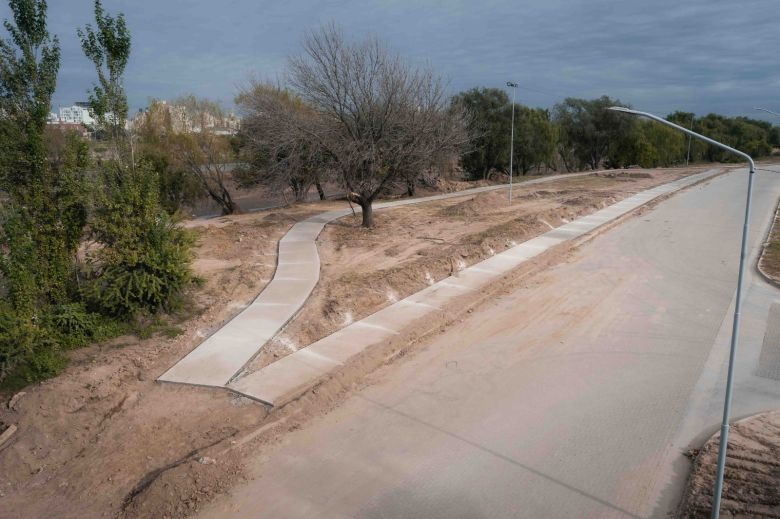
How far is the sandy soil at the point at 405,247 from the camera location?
11641mm

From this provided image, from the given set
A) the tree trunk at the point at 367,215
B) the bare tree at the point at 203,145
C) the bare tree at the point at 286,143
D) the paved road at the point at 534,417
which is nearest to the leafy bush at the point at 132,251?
the paved road at the point at 534,417

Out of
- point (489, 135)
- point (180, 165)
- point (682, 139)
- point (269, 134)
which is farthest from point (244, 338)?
point (682, 139)

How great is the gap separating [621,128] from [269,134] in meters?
50.2

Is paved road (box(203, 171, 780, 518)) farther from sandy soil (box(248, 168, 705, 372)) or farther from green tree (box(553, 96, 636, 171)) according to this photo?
green tree (box(553, 96, 636, 171))

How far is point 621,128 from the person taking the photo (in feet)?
195

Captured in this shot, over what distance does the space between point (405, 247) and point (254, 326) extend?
8.14 metres

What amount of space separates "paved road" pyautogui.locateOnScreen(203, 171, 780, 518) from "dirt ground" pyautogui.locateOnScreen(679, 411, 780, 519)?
290 mm

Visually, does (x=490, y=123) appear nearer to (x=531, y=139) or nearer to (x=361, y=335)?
(x=531, y=139)

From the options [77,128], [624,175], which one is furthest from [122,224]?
[624,175]

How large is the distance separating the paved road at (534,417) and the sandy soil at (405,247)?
216 centimetres

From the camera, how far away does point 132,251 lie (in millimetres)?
10859

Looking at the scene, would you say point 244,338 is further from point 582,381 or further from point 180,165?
point 180,165

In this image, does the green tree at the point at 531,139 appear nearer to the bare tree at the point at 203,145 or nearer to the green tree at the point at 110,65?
the bare tree at the point at 203,145

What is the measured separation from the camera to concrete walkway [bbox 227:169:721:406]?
28.4 ft
